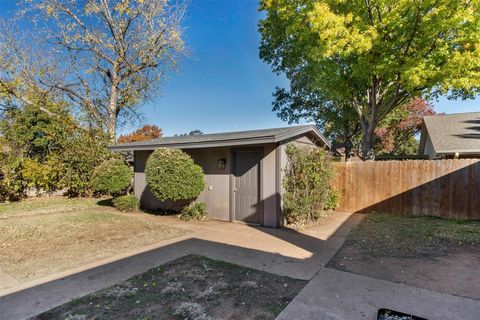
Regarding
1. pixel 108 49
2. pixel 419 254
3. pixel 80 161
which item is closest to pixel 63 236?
pixel 80 161

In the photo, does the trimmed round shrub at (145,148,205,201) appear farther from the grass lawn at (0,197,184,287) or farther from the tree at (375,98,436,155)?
the tree at (375,98,436,155)

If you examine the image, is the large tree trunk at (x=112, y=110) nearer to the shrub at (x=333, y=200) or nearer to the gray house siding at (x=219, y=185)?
the gray house siding at (x=219, y=185)

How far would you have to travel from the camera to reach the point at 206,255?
4.96 meters

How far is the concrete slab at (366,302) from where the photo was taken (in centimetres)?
289

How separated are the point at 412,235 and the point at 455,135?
8.61 m

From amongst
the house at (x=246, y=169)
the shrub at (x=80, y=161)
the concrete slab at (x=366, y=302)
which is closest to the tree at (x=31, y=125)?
the shrub at (x=80, y=161)

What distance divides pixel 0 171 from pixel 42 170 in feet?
4.54

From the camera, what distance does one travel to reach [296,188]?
7281 mm

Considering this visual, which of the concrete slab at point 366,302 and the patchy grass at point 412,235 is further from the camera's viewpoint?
the patchy grass at point 412,235

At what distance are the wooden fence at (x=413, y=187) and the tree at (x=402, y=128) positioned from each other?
13473mm

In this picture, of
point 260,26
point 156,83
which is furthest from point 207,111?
point 260,26

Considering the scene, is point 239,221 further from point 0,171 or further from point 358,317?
point 0,171

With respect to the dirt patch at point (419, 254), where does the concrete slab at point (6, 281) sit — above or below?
below

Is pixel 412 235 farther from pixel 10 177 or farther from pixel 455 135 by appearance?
pixel 10 177
